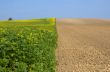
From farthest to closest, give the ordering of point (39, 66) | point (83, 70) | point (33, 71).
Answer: point (83, 70) < point (39, 66) < point (33, 71)

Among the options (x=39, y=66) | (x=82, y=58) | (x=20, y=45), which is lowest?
(x=82, y=58)

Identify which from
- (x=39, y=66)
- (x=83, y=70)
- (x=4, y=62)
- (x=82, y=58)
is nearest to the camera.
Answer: (x=4, y=62)

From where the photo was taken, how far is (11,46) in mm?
6418

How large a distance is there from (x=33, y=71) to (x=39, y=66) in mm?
636

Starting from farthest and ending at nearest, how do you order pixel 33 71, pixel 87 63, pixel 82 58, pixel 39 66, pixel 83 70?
pixel 82 58 → pixel 87 63 → pixel 83 70 → pixel 39 66 → pixel 33 71

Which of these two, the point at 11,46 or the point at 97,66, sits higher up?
the point at 11,46

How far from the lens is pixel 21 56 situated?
654 centimetres

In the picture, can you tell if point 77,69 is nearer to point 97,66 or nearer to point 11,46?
point 97,66

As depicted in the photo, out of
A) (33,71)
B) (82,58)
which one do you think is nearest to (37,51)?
(33,71)

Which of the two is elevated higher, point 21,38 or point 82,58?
point 21,38

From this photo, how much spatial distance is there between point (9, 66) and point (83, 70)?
782 cm

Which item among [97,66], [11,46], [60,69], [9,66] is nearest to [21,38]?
[11,46]

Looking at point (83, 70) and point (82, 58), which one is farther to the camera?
point (82, 58)

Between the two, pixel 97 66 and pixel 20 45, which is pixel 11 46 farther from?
pixel 97 66
